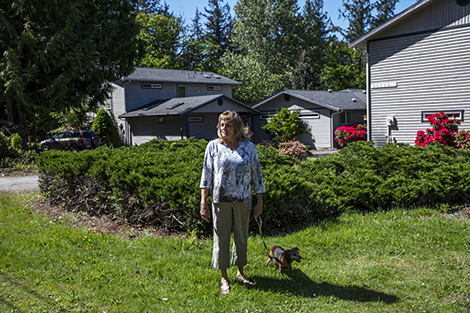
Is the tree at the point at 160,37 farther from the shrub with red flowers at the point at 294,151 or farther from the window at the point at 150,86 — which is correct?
the shrub with red flowers at the point at 294,151

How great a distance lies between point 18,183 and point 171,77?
62.1ft

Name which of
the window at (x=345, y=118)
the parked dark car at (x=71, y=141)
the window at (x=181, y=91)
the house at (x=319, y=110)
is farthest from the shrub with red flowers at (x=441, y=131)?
the window at (x=181, y=91)

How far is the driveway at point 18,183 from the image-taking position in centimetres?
1173

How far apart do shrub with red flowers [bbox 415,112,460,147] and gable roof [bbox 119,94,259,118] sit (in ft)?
47.6

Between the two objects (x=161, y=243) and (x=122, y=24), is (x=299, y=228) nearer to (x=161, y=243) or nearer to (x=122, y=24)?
(x=161, y=243)

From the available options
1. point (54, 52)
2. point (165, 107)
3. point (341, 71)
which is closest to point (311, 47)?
point (341, 71)

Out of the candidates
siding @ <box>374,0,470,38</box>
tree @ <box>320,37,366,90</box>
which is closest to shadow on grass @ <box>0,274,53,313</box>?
siding @ <box>374,0,470,38</box>

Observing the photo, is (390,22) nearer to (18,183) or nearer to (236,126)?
(236,126)

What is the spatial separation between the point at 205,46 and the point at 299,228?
1576 inches

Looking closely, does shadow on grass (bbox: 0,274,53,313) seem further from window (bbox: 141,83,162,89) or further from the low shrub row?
window (bbox: 141,83,162,89)

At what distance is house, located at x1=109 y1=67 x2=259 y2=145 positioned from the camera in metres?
26.1

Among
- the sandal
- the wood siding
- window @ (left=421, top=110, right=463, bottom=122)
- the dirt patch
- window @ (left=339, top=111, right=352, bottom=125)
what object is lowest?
the sandal

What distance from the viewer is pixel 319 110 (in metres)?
25.3

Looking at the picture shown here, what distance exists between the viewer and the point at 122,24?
2153 cm
